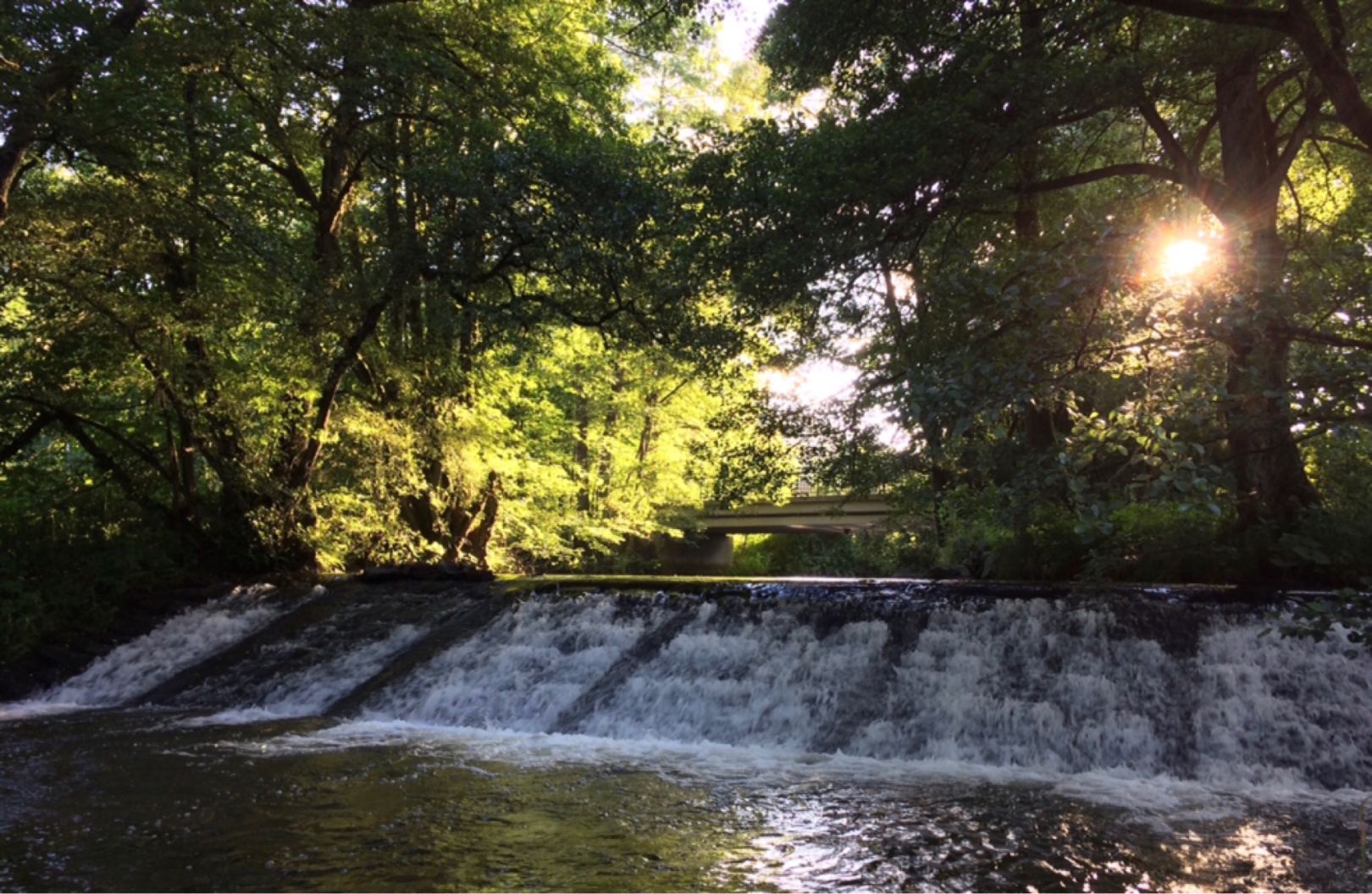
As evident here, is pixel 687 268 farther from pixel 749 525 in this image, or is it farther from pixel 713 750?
pixel 749 525

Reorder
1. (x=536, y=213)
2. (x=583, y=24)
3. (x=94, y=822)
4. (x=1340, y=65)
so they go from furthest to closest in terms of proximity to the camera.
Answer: (x=583, y=24)
(x=536, y=213)
(x=1340, y=65)
(x=94, y=822)

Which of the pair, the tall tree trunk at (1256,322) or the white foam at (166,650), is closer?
the tall tree trunk at (1256,322)

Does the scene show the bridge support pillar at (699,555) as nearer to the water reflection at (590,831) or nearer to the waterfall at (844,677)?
the waterfall at (844,677)

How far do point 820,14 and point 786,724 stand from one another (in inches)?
283

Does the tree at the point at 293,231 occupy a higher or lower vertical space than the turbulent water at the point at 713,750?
higher

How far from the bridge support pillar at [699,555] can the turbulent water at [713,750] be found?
2025 centimetres

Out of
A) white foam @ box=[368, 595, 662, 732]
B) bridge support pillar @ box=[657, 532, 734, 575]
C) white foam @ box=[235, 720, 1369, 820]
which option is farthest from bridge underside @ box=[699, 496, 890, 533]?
white foam @ box=[235, 720, 1369, 820]

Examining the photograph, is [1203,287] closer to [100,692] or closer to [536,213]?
[536,213]

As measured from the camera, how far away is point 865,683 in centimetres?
843

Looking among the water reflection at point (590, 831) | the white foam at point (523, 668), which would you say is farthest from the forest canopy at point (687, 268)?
the white foam at point (523, 668)

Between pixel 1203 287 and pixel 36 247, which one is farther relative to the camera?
pixel 36 247

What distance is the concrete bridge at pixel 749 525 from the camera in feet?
90.1

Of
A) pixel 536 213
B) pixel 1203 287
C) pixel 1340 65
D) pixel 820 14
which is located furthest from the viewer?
pixel 536 213

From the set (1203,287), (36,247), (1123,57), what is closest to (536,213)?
(36,247)
